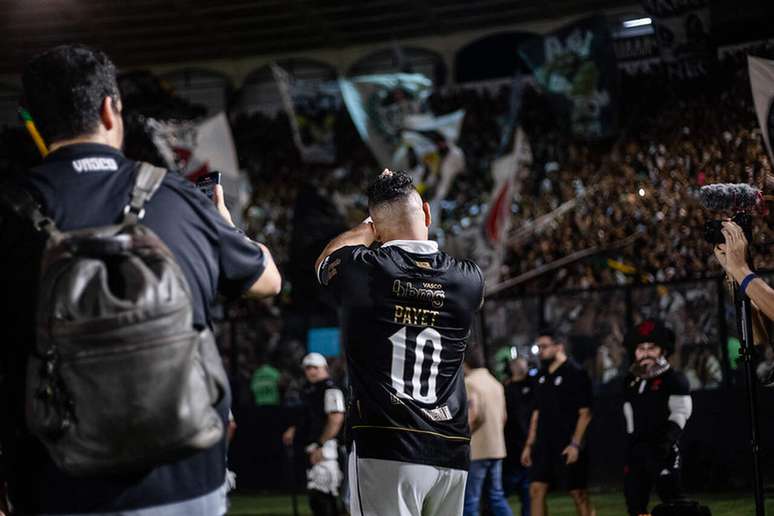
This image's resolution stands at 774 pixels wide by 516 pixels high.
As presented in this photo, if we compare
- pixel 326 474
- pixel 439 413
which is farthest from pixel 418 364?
pixel 326 474

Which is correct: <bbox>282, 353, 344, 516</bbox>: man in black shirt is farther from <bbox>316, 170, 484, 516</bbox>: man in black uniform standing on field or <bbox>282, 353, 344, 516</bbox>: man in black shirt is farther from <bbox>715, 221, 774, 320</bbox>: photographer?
<bbox>316, 170, 484, 516</bbox>: man in black uniform standing on field

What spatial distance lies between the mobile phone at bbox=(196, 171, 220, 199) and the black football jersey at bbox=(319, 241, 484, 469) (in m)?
1.21

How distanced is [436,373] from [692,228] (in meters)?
12.3

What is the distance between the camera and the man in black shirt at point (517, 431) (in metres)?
11.2

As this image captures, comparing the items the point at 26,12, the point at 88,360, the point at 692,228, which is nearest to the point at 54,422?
the point at 88,360

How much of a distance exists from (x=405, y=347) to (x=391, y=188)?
2.33ft

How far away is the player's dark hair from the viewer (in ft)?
14.8

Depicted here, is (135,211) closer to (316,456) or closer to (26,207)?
(26,207)

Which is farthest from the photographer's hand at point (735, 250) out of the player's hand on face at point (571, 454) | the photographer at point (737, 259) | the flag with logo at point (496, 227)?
the flag with logo at point (496, 227)

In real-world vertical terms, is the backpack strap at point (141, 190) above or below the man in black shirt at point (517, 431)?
above

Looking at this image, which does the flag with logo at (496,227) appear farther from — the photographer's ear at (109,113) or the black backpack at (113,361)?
the black backpack at (113,361)

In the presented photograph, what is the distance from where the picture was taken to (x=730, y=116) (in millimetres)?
17188

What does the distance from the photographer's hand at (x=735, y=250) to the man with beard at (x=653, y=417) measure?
152 inches

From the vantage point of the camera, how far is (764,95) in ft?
29.6
